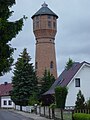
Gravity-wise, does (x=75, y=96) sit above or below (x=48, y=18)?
below

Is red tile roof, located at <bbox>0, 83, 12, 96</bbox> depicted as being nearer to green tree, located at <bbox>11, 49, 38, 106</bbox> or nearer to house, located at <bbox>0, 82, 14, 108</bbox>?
house, located at <bbox>0, 82, 14, 108</bbox>

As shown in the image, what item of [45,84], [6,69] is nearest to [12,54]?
[6,69]

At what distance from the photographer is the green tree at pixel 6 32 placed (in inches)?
744

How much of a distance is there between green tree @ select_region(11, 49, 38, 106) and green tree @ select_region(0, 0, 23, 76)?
41925mm

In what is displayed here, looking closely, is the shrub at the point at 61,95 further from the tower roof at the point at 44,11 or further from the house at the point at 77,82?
the tower roof at the point at 44,11

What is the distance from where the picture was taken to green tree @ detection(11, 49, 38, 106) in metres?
61.9

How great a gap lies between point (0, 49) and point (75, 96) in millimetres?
31367

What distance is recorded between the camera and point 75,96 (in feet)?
162

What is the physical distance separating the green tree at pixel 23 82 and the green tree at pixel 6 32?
41.9 meters

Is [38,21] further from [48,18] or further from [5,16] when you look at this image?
[5,16]

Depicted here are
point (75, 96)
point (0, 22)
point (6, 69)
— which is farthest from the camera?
point (75, 96)

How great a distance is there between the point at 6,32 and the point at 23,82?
43.3 meters

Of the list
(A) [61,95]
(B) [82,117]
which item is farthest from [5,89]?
(B) [82,117]

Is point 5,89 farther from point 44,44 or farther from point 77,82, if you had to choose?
point 77,82
